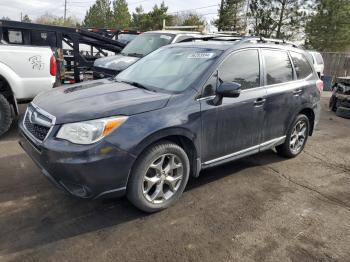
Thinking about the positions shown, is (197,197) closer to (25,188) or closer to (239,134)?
(239,134)

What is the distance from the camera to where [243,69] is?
13.8 ft

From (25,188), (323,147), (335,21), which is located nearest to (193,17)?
(335,21)

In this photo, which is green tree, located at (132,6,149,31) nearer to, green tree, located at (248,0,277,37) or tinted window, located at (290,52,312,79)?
green tree, located at (248,0,277,37)

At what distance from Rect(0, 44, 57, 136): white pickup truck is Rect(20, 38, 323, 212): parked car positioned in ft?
6.41

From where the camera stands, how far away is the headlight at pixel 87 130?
2982 mm

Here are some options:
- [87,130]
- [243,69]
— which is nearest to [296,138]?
[243,69]

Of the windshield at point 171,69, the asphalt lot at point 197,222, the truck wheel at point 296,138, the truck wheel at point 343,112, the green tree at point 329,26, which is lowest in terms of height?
the asphalt lot at point 197,222

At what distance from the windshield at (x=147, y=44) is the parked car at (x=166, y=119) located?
4.16 m

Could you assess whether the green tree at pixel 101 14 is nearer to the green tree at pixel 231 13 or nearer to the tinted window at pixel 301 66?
the green tree at pixel 231 13

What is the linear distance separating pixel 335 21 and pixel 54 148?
30280 millimetres

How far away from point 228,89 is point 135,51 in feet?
19.1

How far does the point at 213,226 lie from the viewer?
335cm

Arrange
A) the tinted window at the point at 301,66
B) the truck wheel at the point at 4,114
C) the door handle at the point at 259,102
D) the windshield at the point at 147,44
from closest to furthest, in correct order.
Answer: the door handle at the point at 259,102 → the tinted window at the point at 301,66 → the truck wheel at the point at 4,114 → the windshield at the point at 147,44

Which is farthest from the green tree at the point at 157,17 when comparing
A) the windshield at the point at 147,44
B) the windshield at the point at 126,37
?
the windshield at the point at 147,44
